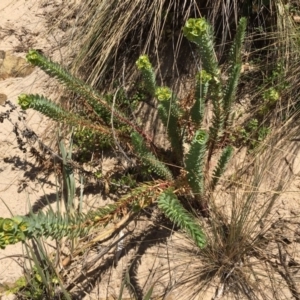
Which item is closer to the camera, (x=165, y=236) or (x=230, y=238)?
(x=230, y=238)

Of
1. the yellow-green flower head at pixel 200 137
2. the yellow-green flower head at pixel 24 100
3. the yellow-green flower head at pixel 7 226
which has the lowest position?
the yellow-green flower head at pixel 7 226

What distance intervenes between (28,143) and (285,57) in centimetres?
144

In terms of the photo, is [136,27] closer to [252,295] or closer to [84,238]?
[84,238]

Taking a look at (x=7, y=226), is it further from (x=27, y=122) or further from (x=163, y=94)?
(x=27, y=122)

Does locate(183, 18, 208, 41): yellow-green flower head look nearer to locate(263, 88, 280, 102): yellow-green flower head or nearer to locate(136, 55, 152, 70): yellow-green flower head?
locate(136, 55, 152, 70): yellow-green flower head

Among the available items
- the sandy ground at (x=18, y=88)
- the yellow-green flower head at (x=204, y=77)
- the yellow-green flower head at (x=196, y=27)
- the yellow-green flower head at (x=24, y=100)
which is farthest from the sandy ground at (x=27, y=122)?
the yellow-green flower head at (x=196, y=27)

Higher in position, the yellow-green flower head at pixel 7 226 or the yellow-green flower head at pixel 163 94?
the yellow-green flower head at pixel 163 94

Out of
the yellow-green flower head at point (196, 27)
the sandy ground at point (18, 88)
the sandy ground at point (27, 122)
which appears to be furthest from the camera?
the sandy ground at point (18, 88)

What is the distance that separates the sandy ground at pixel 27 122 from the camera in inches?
80.9

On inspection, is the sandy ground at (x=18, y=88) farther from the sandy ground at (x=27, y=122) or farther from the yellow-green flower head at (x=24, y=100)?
the yellow-green flower head at (x=24, y=100)

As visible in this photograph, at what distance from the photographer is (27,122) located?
248 cm

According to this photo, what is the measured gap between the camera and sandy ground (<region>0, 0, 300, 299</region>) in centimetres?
205

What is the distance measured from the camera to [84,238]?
2.04 m

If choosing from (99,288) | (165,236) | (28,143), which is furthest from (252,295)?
(28,143)
